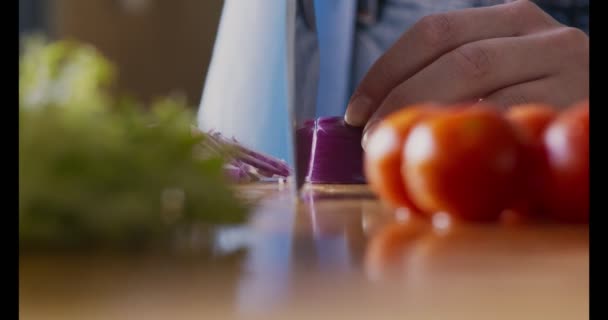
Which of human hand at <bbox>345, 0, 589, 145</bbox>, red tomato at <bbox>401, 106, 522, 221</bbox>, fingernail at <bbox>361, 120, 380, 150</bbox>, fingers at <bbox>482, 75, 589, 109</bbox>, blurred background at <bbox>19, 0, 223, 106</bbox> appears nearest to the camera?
red tomato at <bbox>401, 106, 522, 221</bbox>

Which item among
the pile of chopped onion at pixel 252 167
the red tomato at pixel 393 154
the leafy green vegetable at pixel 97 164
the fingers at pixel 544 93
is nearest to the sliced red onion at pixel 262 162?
the pile of chopped onion at pixel 252 167

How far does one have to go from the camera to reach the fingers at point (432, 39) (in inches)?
40.7

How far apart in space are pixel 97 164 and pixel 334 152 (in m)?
0.66

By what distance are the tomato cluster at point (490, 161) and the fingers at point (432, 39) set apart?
419 millimetres

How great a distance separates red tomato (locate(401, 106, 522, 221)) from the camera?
53 cm

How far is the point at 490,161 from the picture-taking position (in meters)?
0.53

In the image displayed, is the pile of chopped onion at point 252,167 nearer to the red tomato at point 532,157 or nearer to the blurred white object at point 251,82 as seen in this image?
the blurred white object at point 251,82

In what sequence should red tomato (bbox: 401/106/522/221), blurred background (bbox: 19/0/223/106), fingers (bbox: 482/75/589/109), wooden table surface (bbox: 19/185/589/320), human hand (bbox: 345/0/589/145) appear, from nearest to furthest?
wooden table surface (bbox: 19/185/589/320)
red tomato (bbox: 401/106/522/221)
human hand (bbox: 345/0/589/145)
fingers (bbox: 482/75/589/109)
blurred background (bbox: 19/0/223/106)

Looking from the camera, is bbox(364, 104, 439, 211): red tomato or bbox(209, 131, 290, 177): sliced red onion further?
bbox(209, 131, 290, 177): sliced red onion

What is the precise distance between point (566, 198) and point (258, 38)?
1.15m

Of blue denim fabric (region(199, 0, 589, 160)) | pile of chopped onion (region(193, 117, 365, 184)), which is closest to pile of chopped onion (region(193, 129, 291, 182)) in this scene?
pile of chopped onion (region(193, 117, 365, 184))

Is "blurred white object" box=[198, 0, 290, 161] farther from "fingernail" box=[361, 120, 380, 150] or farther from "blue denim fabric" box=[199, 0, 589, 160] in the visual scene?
"fingernail" box=[361, 120, 380, 150]

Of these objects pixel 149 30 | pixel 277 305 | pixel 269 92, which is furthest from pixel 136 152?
pixel 149 30

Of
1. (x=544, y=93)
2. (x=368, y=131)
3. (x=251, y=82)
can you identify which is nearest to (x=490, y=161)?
(x=368, y=131)
